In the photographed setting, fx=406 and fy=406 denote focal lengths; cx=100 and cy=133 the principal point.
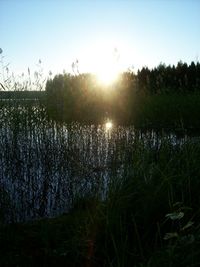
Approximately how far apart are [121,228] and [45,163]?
298 centimetres

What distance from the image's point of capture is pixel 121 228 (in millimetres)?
2891

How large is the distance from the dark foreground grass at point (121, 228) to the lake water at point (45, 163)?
3.01ft

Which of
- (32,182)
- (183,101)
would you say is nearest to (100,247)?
(32,182)

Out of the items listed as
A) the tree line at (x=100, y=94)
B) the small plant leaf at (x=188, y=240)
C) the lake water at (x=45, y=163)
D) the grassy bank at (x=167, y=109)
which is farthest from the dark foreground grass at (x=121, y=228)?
the grassy bank at (x=167, y=109)

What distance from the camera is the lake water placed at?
4.98 meters

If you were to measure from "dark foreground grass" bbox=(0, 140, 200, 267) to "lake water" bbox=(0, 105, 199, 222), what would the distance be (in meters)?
0.92

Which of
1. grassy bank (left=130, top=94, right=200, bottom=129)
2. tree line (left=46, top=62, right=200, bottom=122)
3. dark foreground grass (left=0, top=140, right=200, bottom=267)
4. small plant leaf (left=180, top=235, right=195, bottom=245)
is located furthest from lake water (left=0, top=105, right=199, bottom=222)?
grassy bank (left=130, top=94, right=200, bottom=129)

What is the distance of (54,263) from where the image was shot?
3184 mm

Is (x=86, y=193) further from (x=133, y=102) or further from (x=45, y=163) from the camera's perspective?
(x=133, y=102)

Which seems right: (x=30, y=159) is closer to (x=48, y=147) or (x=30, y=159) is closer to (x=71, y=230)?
(x=48, y=147)

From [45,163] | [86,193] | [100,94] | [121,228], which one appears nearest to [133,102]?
[100,94]

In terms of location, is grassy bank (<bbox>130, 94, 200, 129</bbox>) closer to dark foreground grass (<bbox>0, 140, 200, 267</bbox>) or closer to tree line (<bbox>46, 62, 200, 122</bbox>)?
tree line (<bbox>46, 62, 200, 122</bbox>)

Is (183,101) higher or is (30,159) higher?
(183,101)

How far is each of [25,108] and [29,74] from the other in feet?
3.92
